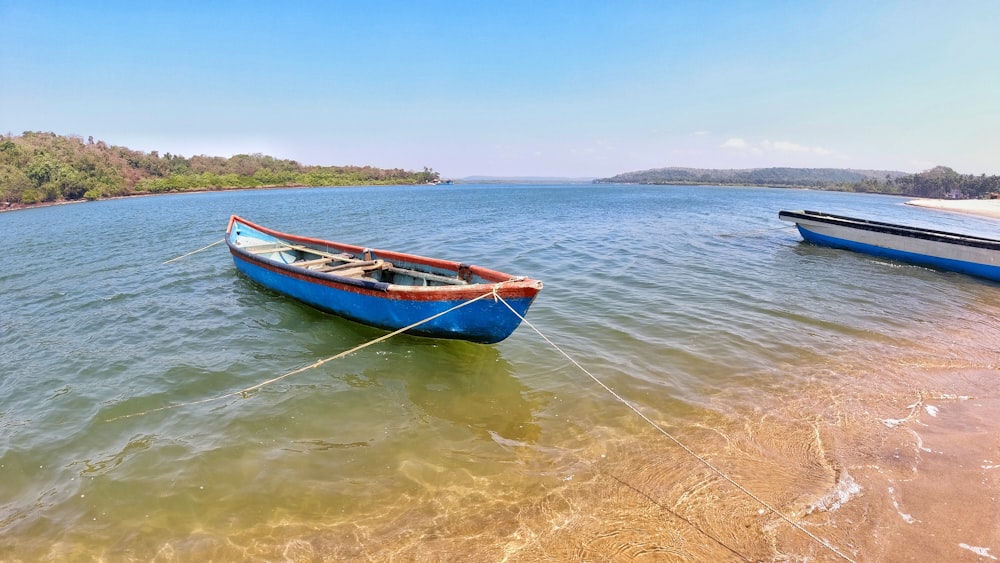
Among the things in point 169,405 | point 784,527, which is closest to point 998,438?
point 784,527

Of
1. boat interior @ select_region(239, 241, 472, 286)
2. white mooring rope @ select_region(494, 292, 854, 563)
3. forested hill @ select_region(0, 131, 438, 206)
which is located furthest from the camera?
forested hill @ select_region(0, 131, 438, 206)

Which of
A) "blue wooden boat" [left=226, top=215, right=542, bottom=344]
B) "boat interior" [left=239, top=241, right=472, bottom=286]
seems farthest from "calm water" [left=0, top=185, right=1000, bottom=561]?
"boat interior" [left=239, top=241, right=472, bottom=286]

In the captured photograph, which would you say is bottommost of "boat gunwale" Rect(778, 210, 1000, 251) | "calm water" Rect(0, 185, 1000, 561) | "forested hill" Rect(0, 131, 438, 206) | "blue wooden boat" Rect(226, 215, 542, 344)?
"calm water" Rect(0, 185, 1000, 561)

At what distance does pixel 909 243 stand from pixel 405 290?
1902cm

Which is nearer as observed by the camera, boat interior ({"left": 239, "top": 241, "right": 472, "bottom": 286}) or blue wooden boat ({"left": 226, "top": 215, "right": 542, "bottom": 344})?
blue wooden boat ({"left": 226, "top": 215, "right": 542, "bottom": 344})

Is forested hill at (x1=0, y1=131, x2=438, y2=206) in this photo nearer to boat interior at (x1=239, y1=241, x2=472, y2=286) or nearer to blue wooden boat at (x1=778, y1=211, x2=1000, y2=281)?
boat interior at (x1=239, y1=241, x2=472, y2=286)

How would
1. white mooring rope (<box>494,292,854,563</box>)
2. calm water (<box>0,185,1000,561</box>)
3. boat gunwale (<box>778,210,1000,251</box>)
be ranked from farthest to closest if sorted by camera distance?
1. boat gunwale (<box>778,210,1000,251</box>)
2. calm water (<box>0,185,1000,561</box>)
3. white mooring rope (<box>494,292,854,563</box>)

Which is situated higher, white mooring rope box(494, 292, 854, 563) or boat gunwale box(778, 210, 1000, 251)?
boat gunwale box(778, 210, 1000, 251)

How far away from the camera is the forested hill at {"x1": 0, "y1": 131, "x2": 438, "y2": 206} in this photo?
55.1 m

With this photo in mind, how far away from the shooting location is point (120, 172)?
80750 mm

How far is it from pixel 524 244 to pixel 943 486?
1734 centimetres

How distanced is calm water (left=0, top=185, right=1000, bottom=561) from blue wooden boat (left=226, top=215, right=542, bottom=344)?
1.83ft

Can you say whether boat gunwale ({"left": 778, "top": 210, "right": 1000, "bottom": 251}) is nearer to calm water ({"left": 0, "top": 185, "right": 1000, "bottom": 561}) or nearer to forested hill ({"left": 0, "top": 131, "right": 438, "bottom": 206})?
calm water ({"left": 0, "top": 185, "right": 1000, "bottom": 561})

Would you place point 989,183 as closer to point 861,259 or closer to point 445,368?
point 861,259
